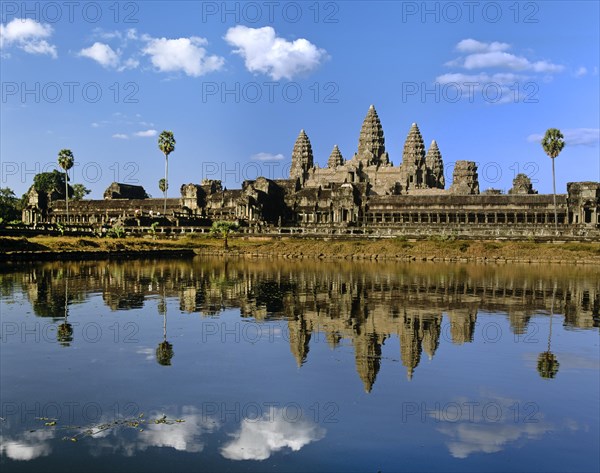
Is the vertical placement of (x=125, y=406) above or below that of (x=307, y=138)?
below

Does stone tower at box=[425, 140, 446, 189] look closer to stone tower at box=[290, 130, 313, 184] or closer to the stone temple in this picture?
the stone temple

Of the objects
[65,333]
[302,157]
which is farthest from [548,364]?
[302,157]

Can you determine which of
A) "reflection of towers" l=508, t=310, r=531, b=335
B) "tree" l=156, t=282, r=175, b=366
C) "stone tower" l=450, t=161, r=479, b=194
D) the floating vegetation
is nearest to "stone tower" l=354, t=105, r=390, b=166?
"stone tower" l=450, t=161, r=479, b=194

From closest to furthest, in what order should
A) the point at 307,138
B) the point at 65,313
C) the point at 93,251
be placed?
the point at 65,313
the point at 93,251
the point at 307,138

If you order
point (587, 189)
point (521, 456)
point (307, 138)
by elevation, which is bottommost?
point (521, 456)

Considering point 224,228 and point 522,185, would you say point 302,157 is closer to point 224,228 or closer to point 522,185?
point 522,185

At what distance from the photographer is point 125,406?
14.5 meters

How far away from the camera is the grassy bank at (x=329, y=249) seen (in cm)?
6646

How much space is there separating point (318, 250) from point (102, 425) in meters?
65.9

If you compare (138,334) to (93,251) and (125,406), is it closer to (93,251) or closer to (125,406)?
(125,406)

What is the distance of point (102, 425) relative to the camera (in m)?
13.2

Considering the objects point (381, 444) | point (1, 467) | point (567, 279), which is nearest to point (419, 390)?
point (381, 444)

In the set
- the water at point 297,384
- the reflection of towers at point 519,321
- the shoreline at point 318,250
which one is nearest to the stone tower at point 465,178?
the shoreline at point 318,250

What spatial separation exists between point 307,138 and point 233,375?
15057 centimetres
